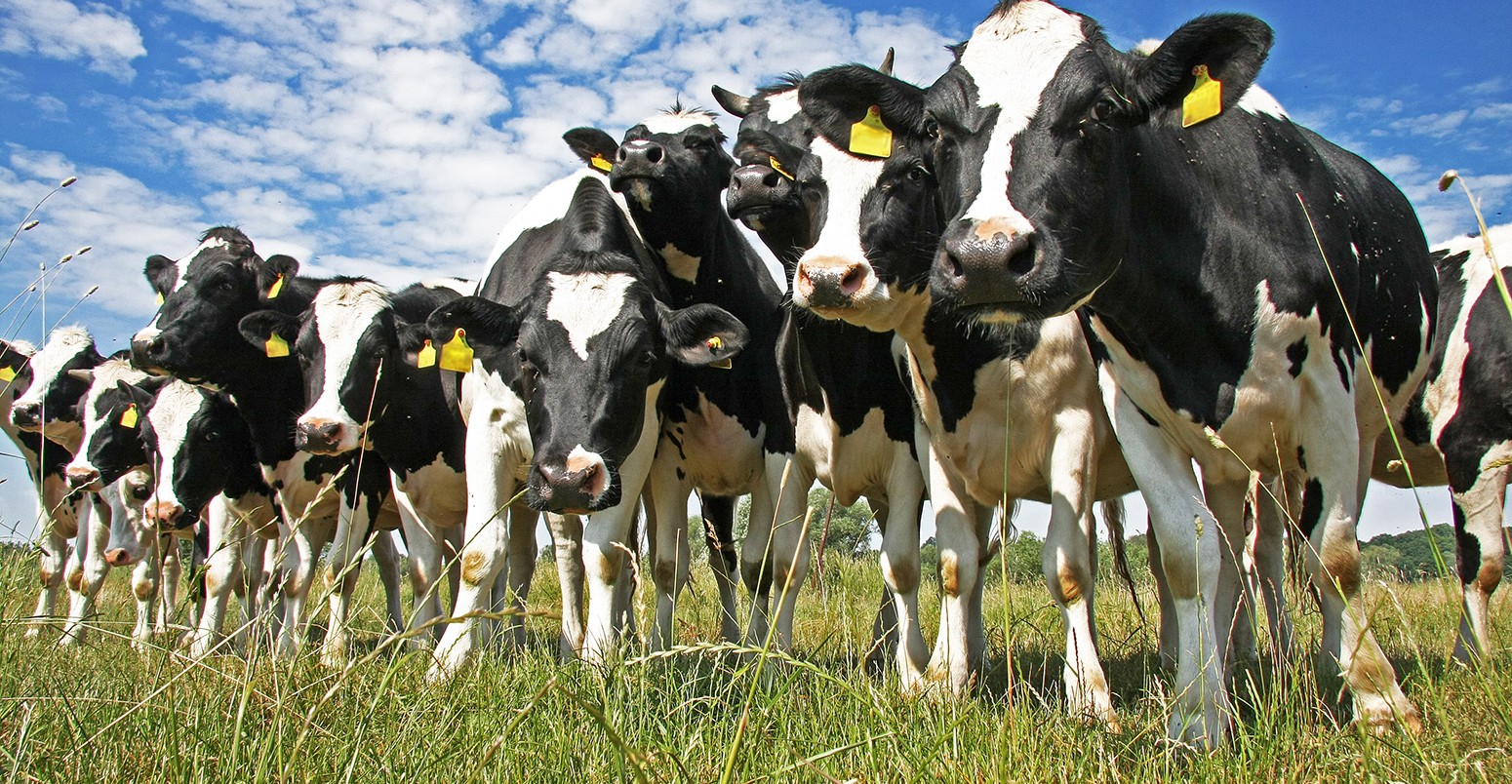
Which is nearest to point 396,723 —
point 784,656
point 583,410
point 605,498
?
point 784,656

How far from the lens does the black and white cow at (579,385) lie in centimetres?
536

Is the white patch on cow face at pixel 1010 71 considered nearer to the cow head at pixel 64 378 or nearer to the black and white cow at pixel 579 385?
the black and white cow at pixel 579 385

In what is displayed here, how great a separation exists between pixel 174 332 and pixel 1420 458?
875 centimetres

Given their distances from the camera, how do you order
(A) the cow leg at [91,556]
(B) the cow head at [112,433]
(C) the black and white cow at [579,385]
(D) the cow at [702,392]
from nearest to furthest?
1. (C) the black and white cow at [579,385]
2. (D) the cow at [702,392]
3. (B) the cow head at [112,433]
4. (A) the cow leg at [91,556]

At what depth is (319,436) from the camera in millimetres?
6754

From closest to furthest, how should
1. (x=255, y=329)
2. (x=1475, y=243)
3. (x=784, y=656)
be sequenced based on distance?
(x=784, y=656), (x=1475, y=243), (x=255, y=329)

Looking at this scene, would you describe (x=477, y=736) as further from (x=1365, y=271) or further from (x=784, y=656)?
(x=1365, y=271)

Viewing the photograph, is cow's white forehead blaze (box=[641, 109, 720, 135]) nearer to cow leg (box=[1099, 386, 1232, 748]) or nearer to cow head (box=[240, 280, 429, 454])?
cow head (box=[240, 280, 429, 454])

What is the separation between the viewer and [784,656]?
6.23 ft

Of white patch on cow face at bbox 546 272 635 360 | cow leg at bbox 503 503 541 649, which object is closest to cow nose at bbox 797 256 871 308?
white patch on cow face at bbox 546 272 635 360

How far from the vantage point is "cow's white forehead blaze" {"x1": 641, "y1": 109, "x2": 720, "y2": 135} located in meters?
7.43

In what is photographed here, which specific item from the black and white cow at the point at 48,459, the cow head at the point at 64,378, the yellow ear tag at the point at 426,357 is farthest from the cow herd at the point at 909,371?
the cow head at the point at 64,378

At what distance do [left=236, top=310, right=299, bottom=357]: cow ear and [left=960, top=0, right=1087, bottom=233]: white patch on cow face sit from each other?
5.72 meters

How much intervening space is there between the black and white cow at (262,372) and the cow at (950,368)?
4.35 m
